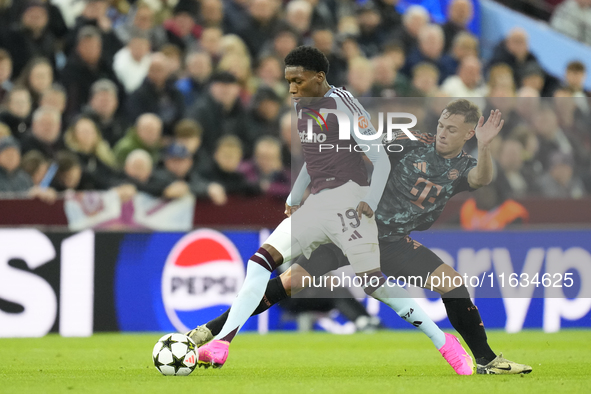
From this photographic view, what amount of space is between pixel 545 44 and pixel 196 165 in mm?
7975

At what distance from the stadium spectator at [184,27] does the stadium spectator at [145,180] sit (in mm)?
2529

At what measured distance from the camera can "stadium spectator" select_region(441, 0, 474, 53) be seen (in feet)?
45.8

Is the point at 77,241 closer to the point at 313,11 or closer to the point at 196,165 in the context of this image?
the point at 196,165

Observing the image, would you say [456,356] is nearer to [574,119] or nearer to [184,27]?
[574,119]

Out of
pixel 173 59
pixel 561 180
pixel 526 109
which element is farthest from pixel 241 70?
pixel 561 180

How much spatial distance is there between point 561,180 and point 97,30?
5918 mm

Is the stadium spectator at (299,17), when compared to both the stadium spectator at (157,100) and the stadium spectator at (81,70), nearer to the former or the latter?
the stadium spectator at (157,100)

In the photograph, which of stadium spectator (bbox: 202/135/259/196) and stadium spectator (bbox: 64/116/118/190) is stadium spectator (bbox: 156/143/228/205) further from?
stadium spectator (bbox: 64/116/118/190)

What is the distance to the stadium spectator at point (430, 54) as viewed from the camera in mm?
13156

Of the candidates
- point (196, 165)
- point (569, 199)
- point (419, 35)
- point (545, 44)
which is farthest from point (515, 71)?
point (196, 165)

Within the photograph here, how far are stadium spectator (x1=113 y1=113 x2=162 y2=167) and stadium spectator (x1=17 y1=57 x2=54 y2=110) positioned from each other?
3.66 ft

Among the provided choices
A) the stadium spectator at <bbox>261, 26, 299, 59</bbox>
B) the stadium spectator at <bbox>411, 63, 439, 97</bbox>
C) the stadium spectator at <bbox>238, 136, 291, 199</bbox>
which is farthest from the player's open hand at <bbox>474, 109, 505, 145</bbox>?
the stadium spectator at <bbox>261, 26, 299, 59</bbox>

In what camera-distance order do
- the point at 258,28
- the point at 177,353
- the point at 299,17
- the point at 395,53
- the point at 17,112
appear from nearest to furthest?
the point at 177,353 → the point at 17,112 → the point at 258,28 → the point at 299,17 → the point at 395,53

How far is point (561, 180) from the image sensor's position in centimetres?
1055
